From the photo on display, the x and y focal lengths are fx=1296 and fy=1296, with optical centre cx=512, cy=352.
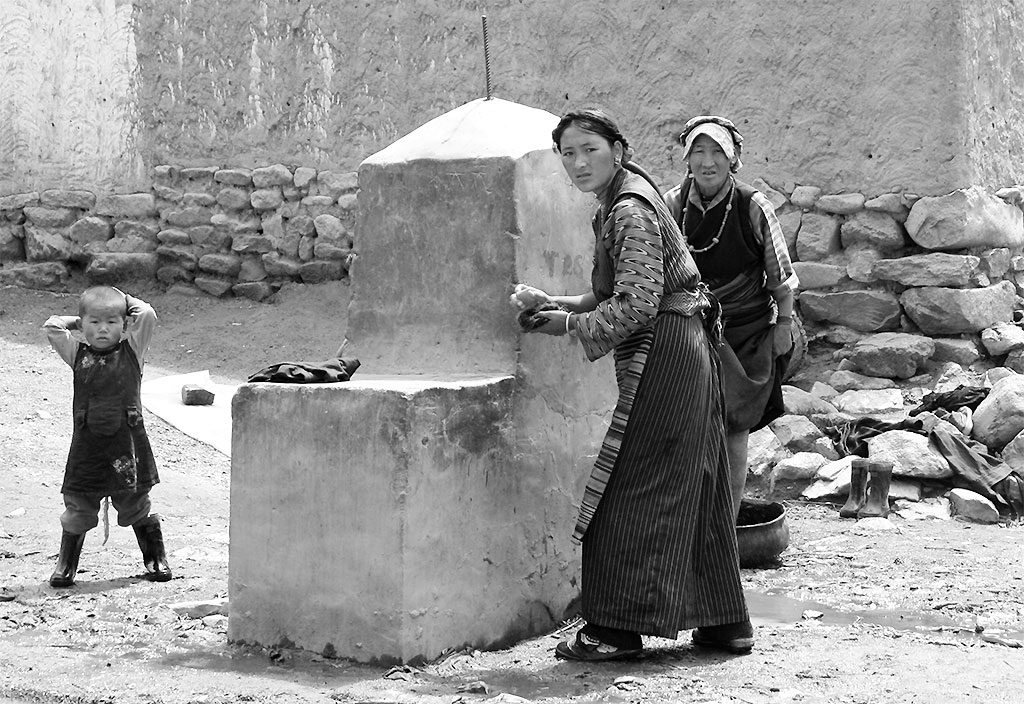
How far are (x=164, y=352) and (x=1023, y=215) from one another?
5.67 metres

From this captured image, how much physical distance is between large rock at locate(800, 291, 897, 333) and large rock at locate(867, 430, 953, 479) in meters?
1.31

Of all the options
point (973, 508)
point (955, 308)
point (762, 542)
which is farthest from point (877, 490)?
point (955, 308)

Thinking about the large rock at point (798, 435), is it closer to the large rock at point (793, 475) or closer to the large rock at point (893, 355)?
the large rock at point (793, 475)

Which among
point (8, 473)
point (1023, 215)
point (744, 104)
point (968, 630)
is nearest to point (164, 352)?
point (8, 473)

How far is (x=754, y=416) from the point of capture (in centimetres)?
470

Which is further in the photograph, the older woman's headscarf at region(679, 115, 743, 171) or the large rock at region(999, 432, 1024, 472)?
the large rock at region(999, 432, 1024, 472)

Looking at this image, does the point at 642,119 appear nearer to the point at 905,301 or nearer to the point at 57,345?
the point at 905,301

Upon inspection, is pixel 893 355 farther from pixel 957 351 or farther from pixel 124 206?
pixel 124 206

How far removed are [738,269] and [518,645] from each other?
165 centimetres

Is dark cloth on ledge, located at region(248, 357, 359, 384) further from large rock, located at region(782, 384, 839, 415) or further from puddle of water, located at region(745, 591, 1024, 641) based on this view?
large rock, located at region(782, 384, 839, 415)

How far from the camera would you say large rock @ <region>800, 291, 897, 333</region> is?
7535 millimetres

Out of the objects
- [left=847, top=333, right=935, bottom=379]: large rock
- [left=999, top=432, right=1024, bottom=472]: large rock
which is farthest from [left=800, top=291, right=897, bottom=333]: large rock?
[left=999, top=432, right=1024, bottom=472]: large rock

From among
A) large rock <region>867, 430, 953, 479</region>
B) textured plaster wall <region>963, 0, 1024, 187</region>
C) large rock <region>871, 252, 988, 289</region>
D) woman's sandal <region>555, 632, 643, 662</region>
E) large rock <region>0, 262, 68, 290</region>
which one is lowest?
woman's sandal <region>555, 632, 643, 662</region>

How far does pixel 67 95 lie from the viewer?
10.1 metres
